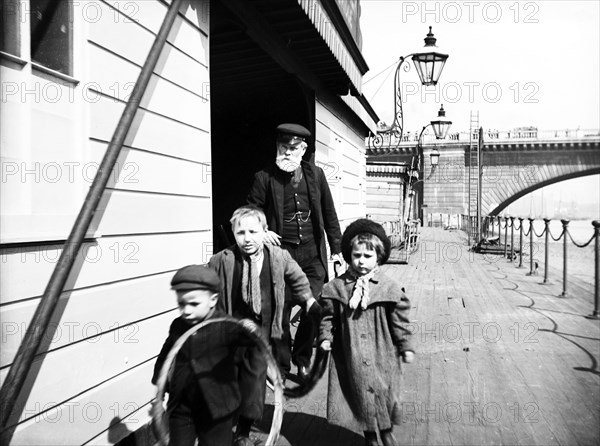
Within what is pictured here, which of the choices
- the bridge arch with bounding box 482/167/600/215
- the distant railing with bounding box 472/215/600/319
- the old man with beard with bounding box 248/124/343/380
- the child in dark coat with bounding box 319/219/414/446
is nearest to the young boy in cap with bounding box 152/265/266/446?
the child in dark coat with bounding box 319/219/414/446

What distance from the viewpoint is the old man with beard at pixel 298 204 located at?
3650 millimetres

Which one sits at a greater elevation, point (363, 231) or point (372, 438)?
point (363, 231)

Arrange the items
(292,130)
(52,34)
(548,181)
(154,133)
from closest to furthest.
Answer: (52,34), (154,133), (292,130), (548,181)

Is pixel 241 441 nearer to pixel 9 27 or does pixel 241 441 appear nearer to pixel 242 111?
pixel 9 27

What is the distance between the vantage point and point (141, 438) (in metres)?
2.92

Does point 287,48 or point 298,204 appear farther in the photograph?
point 287,48

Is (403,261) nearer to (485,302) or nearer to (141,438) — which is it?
(485,302)

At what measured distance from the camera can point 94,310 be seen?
8.34ft

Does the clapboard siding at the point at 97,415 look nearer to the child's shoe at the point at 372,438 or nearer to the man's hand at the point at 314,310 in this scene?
the man's hand at the point at 314,310

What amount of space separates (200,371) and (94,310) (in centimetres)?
81

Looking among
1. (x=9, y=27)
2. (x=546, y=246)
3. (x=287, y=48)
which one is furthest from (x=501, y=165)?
(x=9, y=27)

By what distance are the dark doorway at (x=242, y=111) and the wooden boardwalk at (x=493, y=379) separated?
3.54 m

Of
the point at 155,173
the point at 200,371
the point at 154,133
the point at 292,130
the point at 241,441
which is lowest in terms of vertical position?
the point at 241,441

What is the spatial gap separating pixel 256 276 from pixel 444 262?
11.4m
